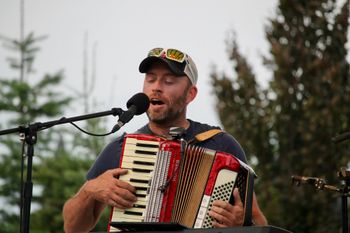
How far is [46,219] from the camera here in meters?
17.7

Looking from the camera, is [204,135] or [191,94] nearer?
[204,135]

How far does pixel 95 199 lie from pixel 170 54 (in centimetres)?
123

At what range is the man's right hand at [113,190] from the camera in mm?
5988

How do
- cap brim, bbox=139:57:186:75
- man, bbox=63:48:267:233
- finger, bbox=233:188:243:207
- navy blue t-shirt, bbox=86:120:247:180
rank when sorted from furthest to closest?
cap brim, bbox=139:57:186:75, navy blue t-shirt, bbox=86:120:247:180, man, bbox=63:48:267:233, finger, bbox=233:188:243:207

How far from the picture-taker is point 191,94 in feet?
23.2

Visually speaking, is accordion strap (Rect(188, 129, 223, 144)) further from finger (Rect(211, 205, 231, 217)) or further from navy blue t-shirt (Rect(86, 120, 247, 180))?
finger (Rect(211, 205, 231, 217))

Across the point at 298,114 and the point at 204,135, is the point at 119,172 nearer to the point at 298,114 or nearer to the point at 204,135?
the point at 204,135

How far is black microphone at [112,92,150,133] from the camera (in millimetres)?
6156

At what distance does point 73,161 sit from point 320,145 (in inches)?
197

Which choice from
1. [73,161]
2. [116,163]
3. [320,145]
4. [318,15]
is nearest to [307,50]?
[318,15]

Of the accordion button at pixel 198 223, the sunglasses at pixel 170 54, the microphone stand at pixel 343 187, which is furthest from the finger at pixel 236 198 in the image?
the sunglasses at pixel 170 54

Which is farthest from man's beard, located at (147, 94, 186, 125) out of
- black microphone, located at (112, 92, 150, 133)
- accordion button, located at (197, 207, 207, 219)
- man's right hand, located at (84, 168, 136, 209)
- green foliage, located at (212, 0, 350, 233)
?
green foliage, located at (212, 0, 350, 233)

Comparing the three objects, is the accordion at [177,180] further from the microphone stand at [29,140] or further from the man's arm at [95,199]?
the microphone stand at [29,140]

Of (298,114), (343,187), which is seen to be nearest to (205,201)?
(343,187)
